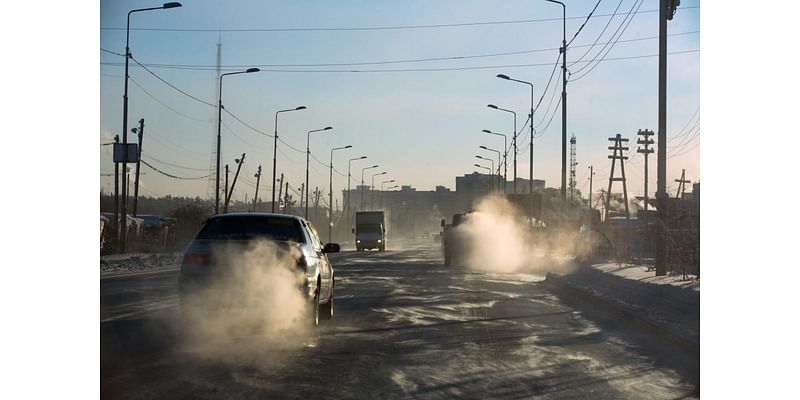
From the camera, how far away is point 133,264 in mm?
38281

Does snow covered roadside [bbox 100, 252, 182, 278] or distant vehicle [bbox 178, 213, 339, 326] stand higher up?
distant vehicle [bbox 178, 213, 339, 326]

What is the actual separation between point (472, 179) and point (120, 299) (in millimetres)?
150703

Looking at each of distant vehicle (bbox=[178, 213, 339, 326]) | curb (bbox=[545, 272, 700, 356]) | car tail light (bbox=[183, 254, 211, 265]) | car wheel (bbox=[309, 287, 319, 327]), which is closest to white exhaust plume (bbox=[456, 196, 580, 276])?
curb (bbox=[545, 272, 700, 356])

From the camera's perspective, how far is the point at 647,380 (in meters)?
9.65

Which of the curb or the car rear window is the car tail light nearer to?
the car rear window

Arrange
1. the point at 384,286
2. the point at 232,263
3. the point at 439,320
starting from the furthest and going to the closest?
the point at 384,286 < the point at 439,320 < the point at 232,263

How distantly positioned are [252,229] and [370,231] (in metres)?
61.4

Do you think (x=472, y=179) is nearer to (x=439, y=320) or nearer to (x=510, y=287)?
(x=510, y=287)

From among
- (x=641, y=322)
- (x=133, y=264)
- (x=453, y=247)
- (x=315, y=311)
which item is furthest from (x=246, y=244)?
(x=453, y=247)

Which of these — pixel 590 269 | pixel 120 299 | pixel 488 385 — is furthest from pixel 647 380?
pixel 590 269

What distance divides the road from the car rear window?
1414mm

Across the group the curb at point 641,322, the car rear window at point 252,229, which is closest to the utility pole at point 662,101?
the curb at point 641,322

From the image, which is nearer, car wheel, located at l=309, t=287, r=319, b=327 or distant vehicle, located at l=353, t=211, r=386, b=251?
car wheel, located at l=309, t=287, r=319, b=327

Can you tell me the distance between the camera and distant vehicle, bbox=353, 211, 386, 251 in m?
74.4
